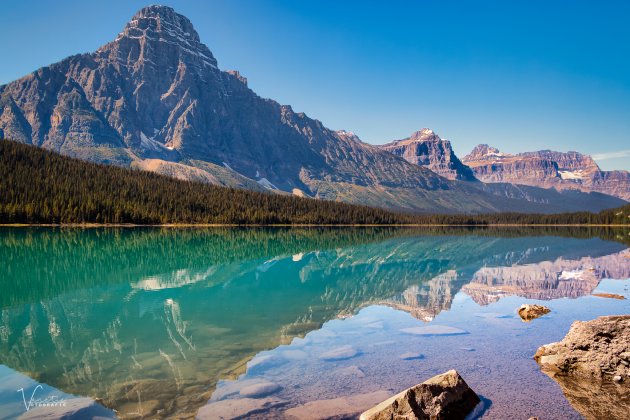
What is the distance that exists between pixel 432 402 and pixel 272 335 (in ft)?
38.8

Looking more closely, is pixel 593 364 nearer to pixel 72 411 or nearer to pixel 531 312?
pixel 531 312

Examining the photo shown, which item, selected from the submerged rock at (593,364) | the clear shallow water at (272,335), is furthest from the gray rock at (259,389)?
the submerged rock at (593,364)

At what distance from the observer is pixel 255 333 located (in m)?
24.1

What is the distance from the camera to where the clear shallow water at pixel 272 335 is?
15586 mm

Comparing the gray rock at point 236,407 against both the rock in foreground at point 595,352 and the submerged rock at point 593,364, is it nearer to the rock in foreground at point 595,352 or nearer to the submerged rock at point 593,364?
the submerged rock at point 593,364

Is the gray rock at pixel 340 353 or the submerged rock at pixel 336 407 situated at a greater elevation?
the submerged rock at pixel 336 407

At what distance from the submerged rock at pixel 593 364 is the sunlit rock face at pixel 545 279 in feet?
52.7

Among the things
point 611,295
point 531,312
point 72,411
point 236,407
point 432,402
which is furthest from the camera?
point 611,295

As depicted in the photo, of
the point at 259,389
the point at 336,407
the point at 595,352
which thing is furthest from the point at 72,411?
the point at 595,352

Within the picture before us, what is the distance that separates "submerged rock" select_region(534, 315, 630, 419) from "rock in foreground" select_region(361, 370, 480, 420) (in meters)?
3.78

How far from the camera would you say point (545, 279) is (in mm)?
49188

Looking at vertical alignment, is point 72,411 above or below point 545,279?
above

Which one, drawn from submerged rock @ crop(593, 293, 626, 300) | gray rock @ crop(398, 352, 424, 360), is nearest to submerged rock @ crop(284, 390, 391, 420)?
gray rock @ crop(398, 352, 424, 360)

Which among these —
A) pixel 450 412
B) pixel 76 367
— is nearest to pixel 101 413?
pixel 76 367
